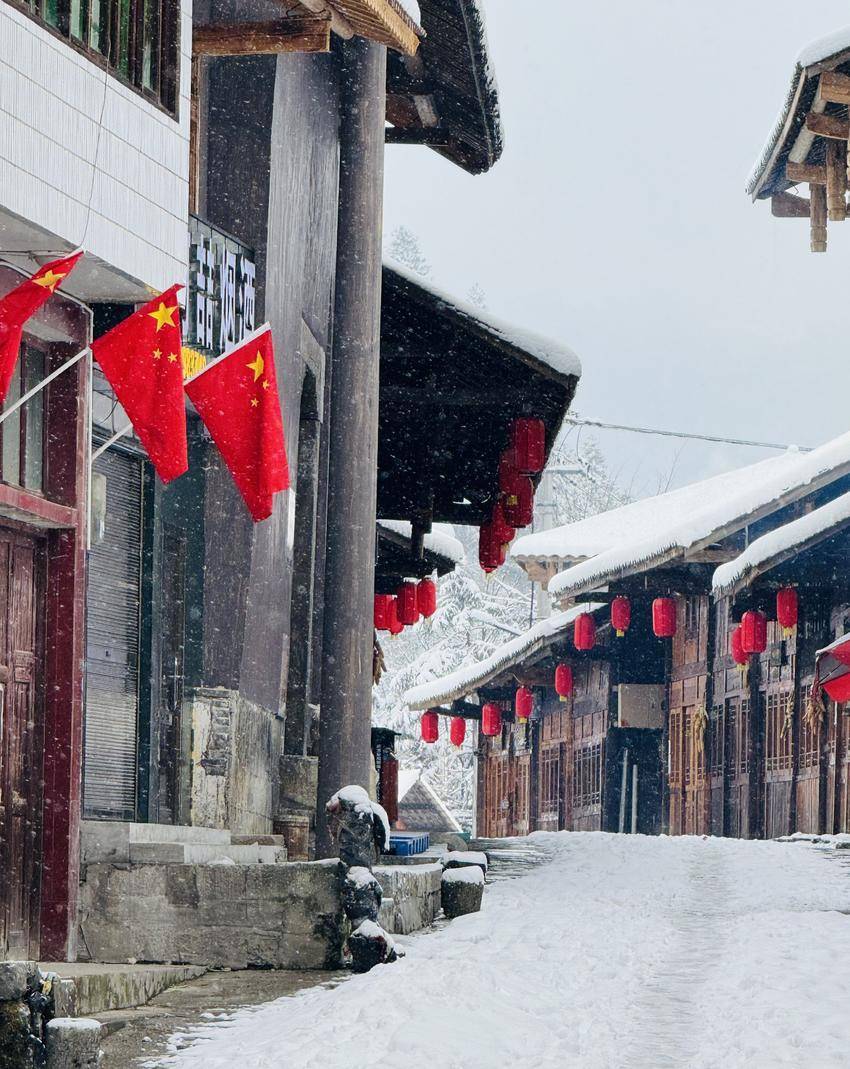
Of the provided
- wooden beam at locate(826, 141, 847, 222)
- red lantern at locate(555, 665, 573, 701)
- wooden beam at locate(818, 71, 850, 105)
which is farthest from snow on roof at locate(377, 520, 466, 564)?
red lantern at locate(555, 665, 573, 701)

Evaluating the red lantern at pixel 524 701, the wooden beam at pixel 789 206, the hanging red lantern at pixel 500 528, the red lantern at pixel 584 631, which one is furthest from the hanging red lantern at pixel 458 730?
the wooden beam at pixel 789 206

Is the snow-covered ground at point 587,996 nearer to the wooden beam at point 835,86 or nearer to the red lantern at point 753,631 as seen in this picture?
the wooden beam at point 835,86

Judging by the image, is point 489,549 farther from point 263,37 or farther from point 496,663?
point 496,663

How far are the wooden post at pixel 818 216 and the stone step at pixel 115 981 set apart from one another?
15170 mm

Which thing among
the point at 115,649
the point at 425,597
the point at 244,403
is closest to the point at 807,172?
the point at 425,597

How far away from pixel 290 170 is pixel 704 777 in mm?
19287

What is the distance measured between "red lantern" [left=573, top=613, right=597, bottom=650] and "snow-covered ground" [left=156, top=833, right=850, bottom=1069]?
55.9 ft

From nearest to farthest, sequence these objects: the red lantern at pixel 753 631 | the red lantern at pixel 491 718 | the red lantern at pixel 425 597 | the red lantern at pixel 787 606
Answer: the red lantern at pixel 787 606
the red lantern at pixel 753 631
the red lantern at pixel 425 597
the red lantern at pixel 491 718

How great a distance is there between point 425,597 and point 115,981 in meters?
19.2

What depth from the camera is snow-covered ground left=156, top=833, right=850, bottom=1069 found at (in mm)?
7707

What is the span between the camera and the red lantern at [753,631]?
85.5 feet

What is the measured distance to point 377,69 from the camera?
1516cm

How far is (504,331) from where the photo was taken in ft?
57.9

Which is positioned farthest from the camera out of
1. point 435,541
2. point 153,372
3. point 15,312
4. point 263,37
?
point 435,541
